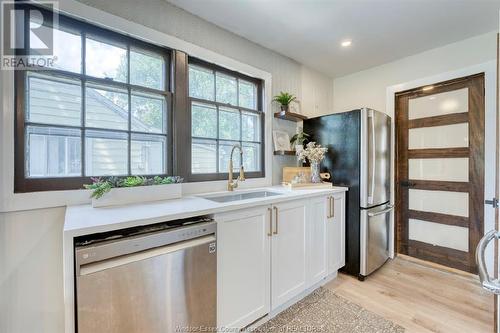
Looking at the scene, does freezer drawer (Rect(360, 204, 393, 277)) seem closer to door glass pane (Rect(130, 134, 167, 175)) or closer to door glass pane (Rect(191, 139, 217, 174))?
door glass pane (Rect(191, 139, 217, 174))

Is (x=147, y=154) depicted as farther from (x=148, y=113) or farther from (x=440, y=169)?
(x=440, y=169)

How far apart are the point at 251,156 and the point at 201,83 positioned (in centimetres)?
94

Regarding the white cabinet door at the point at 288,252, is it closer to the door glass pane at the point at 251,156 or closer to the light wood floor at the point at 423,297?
the light wood floor at the point at 423,297

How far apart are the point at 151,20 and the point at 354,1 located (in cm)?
166

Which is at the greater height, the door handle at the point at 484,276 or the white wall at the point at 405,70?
the white wall at the point at 405,70

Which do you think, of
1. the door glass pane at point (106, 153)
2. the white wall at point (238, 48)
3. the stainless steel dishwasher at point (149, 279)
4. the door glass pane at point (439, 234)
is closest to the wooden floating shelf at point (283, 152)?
the white wall at point (238, 48)

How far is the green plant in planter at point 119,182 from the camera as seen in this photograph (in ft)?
4.57

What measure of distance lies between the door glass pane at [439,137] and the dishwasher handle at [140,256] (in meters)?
2.86

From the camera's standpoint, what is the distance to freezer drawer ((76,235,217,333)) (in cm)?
100

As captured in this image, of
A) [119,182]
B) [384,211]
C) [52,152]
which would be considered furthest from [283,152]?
[52,152]

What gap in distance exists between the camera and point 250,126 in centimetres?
253

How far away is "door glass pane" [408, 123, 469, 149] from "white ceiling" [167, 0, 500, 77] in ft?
3.11

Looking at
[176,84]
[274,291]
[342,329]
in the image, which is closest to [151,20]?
[176,84]

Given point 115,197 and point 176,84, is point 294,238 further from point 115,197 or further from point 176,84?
point 176,84
